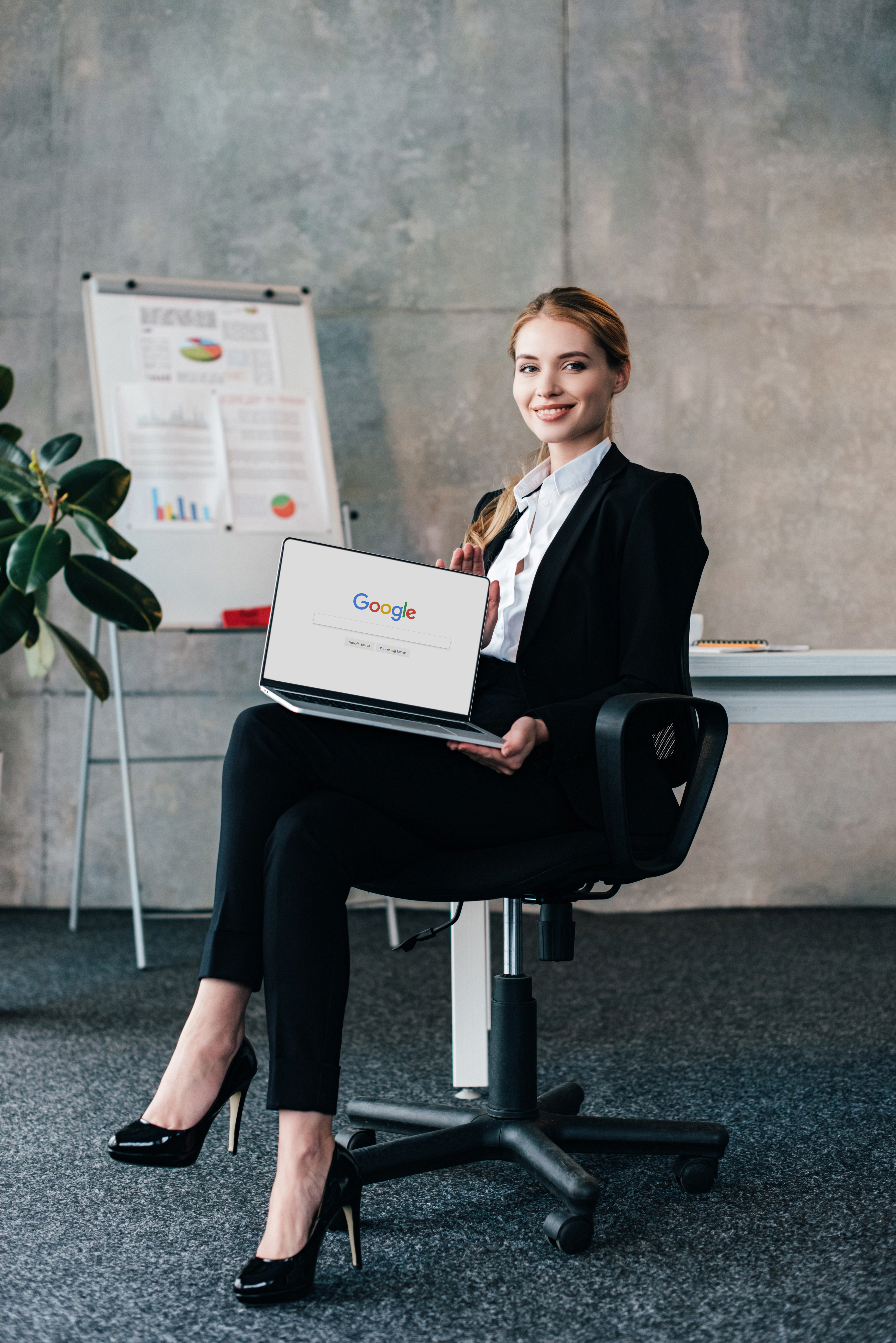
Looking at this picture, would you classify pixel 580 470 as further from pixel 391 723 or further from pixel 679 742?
pixel 391 723

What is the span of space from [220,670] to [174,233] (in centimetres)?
148

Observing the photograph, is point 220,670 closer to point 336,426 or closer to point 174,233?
point 336,426

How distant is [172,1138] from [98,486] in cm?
183

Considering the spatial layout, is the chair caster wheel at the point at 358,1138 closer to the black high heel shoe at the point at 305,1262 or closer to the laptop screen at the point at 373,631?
the black high heel shoe at the point at 305,1262

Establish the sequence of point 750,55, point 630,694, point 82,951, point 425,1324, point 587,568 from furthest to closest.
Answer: point 750,55, point 82,951, point 587,568, point 630,694, point 425,1324

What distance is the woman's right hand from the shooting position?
64.6 inches

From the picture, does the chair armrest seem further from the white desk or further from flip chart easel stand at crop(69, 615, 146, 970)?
flip chart easel stand at crop(69, 615, 146, 970)

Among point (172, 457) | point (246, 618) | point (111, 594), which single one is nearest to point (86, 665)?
point (111, 594)

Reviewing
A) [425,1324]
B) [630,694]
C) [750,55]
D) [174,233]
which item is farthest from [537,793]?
[750,55]

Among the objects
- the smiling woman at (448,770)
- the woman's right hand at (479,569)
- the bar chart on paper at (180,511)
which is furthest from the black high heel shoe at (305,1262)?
the bar chart on paper at (180,511)

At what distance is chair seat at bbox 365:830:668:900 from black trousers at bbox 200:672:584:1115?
22mm

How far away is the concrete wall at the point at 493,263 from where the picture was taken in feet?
12.3

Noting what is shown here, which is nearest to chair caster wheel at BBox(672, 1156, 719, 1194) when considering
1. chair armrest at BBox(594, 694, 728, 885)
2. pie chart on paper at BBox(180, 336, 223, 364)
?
chair armrest at BBox(594, 694, 728, 885)

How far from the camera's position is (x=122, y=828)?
3.77 meters
